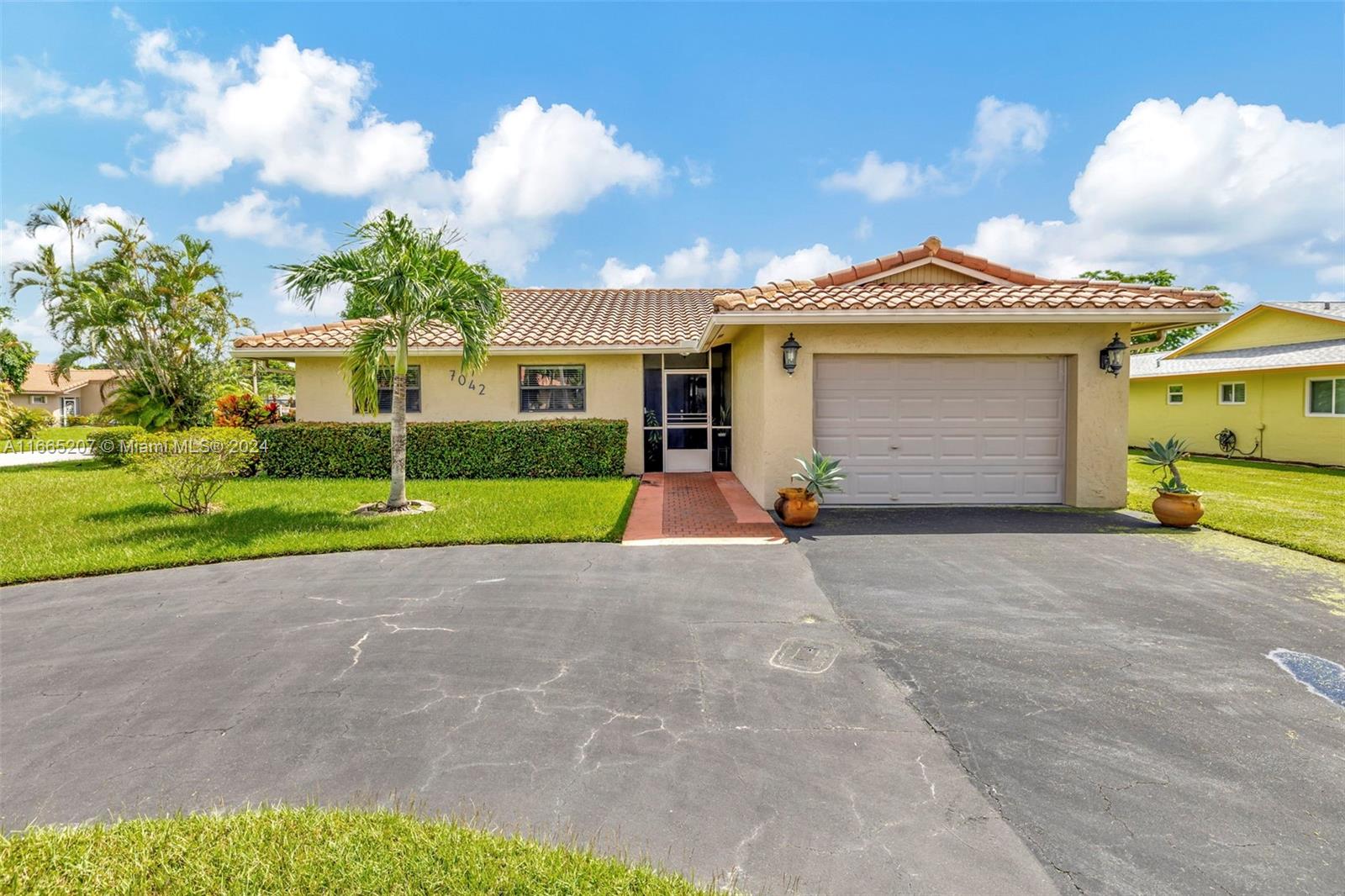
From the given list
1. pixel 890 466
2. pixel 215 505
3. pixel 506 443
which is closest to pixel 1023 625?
pixel 890 466

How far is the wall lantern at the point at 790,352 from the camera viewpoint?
31.6 feet

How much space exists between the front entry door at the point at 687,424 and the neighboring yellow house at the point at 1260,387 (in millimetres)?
16149

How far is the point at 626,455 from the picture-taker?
1480 cm

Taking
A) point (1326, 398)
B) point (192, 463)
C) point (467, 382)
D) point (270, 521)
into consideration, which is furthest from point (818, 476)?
point (1326, 398)

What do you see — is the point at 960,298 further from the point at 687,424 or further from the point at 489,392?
the point at 489,392

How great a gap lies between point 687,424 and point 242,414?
11102 mm

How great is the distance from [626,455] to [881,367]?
6.63 metres

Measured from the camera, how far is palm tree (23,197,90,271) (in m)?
19.9

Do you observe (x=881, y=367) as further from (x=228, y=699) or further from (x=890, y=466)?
(x=228, y=699)

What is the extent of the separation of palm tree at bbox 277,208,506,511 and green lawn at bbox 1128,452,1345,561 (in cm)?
1171

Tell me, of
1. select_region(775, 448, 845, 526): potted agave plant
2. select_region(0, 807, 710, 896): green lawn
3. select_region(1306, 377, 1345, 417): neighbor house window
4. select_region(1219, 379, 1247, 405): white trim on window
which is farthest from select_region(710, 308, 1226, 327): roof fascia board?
select_region(1219, 379, 1247, 405): white trim on window

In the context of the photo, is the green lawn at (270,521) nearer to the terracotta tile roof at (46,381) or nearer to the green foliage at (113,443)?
the green foliage at (113,443)

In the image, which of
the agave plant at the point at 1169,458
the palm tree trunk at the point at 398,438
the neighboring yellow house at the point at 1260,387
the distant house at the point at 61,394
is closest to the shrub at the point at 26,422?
the palm tree trunk at the point at 398,438

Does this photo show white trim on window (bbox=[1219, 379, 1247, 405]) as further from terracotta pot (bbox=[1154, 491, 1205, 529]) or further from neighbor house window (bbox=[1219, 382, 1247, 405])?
terracotta pot (bbox=[1154, 491, 1205, 529])
